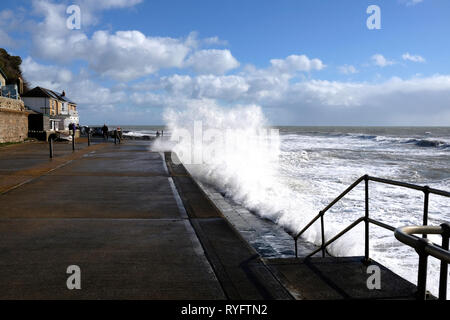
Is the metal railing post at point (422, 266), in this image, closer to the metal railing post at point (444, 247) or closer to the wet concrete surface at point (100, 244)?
the metal railing post at point (444, 247)

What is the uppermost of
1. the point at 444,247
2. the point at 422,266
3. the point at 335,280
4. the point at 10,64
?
the point at 10,64

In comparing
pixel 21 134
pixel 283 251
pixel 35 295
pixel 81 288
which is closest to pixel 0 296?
pixel 35 295

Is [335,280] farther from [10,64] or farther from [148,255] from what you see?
[10,64]

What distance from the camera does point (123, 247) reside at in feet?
14.6

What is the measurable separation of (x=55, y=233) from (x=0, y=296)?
192cm

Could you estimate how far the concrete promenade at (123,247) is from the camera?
10.9 ft

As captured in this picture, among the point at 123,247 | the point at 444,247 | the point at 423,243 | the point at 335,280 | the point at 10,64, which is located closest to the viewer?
the point at 423,243

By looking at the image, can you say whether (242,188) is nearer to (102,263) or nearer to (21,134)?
(102,263)

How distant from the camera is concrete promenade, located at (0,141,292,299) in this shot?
332cm

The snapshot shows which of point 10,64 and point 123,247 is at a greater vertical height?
point 10,64

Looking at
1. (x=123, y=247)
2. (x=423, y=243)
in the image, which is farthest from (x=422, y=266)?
(x=123, y=247)

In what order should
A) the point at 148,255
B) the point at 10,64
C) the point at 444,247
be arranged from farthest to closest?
the point at 10,64, the point at 148,255, the point at 444,247

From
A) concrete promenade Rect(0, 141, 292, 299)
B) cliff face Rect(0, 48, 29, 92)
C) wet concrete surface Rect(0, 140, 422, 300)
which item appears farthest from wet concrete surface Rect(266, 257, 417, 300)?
cliff face Rect(0, 48, 29, 92)
